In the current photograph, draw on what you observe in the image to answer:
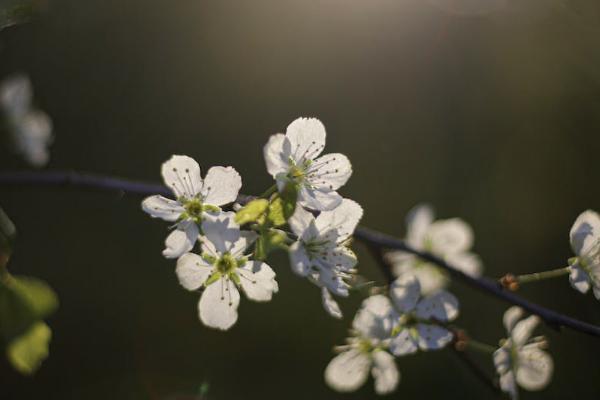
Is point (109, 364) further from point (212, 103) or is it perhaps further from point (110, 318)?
point (212, 103)

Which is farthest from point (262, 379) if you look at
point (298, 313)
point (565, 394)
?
point (565, 394)

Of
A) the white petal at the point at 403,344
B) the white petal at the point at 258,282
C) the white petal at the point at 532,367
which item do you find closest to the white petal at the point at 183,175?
the white petal at the point at 258,282

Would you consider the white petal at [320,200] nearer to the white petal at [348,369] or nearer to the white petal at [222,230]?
the white petal at [222,230]

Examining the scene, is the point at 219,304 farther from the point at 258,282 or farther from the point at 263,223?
the point at 263,223

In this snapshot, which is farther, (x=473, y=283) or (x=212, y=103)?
(x=212, y=103)

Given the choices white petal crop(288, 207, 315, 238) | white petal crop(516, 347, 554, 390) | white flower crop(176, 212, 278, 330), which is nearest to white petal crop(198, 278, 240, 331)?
white flower crop(176, 212, 278, 330)

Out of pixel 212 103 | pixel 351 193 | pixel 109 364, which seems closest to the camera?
pixel 109 364
